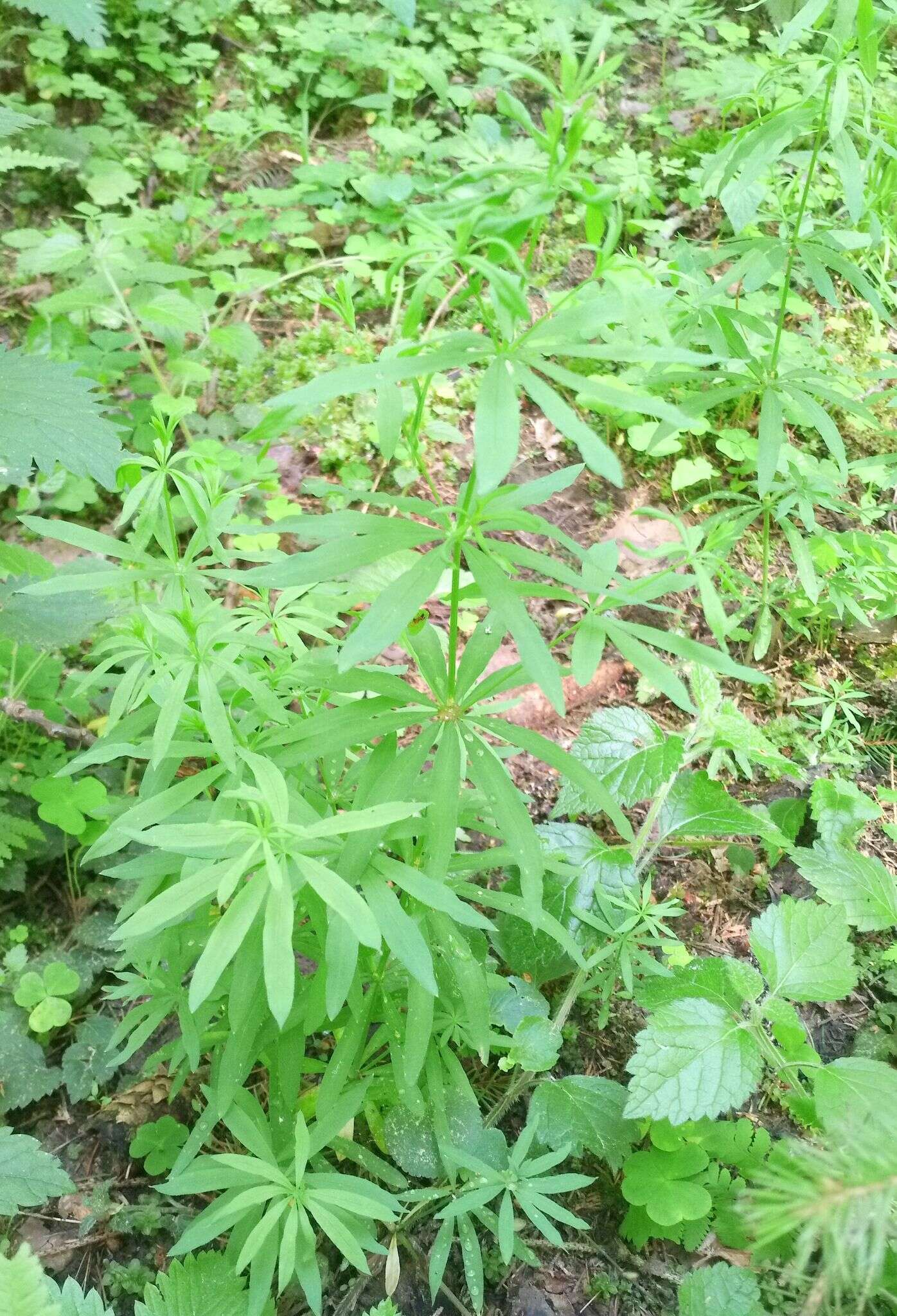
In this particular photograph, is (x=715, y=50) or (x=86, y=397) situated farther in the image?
(x=715, y=50)

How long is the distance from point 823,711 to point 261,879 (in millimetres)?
1974

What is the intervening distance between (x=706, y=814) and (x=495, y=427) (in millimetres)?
1323

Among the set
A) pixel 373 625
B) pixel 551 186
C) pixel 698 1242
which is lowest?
pixel 698 1242

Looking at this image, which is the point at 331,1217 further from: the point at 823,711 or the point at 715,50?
the point at 715,50

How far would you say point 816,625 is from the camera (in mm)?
2859

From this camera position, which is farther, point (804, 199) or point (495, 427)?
point (804, 199)

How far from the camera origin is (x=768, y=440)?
2229 mm

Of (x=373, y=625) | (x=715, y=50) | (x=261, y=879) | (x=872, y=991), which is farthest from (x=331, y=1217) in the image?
(x=715, y=50)

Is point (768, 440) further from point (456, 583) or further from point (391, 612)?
point (391, 612)

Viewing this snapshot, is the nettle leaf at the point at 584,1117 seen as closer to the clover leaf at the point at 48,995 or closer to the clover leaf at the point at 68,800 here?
the clover leaf at the point at 48,995

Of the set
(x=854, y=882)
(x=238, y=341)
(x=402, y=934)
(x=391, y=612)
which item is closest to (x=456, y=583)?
(x=391, y=612)

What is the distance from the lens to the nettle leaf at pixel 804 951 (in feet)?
5.63

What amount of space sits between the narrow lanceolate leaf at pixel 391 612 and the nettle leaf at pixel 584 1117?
1.09m

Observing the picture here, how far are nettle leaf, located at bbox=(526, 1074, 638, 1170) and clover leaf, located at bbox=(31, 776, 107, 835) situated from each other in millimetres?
1299
